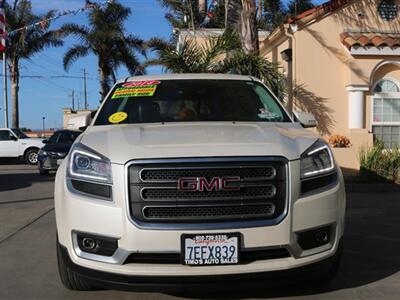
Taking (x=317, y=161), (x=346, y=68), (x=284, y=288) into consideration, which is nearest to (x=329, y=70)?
(x=346, y=68)

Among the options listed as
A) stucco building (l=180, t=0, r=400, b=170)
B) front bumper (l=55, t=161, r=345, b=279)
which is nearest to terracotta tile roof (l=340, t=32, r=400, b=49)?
stucco building (l=180, t=0, r=400, b=170)

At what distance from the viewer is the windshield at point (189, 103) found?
540 cm

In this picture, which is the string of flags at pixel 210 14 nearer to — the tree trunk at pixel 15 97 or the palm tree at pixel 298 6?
the palm tree at pixel 298 6

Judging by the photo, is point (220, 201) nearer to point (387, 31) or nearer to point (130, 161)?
point (130, 161)

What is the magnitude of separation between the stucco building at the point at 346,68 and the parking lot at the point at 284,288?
3.41 metres

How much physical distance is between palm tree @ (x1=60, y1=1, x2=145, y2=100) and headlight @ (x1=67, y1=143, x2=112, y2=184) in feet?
86.3

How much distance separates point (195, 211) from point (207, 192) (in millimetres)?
155

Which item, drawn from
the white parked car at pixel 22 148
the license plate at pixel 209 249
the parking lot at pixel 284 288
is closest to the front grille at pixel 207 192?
the license plate at pixel 209 249

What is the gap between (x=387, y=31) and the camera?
45.3ft

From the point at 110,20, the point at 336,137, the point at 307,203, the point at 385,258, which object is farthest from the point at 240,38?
the point at 110,20

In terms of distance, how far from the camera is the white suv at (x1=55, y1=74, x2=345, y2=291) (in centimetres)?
388

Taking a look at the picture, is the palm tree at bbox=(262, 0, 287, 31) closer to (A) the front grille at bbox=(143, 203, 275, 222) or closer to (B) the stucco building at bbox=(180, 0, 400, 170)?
(B) the stucco building at bbox=(180, 0, 400, 170)

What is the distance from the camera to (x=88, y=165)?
13.6 feet

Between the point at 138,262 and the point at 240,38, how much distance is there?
967 cm
